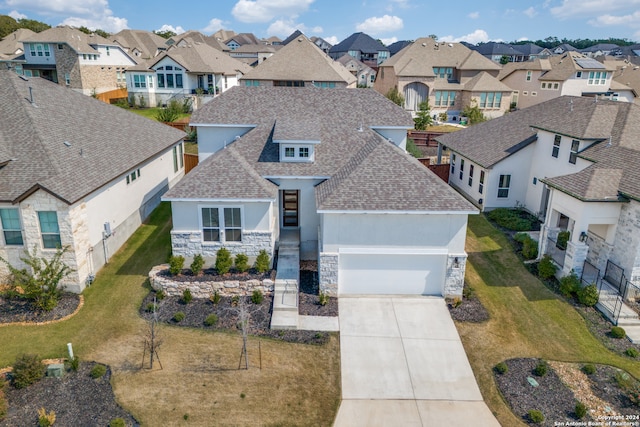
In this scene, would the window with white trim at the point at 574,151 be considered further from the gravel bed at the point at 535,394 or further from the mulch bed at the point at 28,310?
the mulch bed at the point at 28,310

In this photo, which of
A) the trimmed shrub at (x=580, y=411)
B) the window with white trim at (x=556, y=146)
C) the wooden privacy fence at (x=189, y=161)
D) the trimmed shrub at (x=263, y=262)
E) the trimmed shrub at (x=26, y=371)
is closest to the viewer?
the trimmed shrub at (x=580, y=411)

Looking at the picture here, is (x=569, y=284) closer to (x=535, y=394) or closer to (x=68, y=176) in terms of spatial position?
(x=535, y=394)

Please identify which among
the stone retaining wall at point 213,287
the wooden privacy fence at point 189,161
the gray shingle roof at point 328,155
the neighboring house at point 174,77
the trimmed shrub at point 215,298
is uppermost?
the neighboring house at point 174,77

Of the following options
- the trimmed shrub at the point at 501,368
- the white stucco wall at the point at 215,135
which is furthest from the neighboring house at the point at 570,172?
the white stucco wall at the point at 215,135

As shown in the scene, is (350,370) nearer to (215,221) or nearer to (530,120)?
(215,221)

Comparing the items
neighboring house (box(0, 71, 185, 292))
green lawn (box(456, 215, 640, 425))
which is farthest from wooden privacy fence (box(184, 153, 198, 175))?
green lawn (box(456, 215, 640, 425))

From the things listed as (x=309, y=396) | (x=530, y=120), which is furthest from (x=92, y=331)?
(x=530, y=120)
